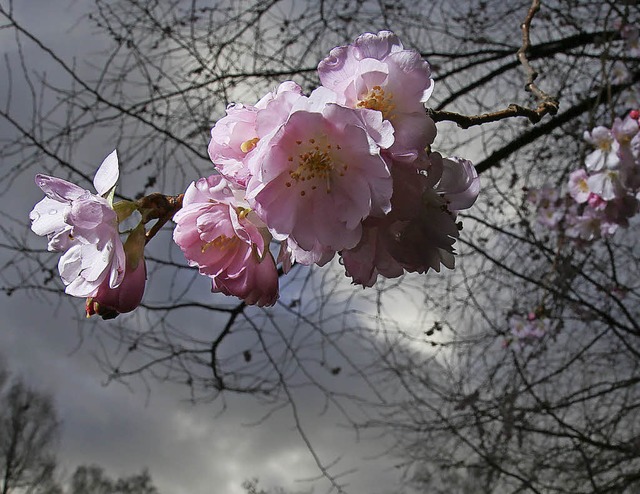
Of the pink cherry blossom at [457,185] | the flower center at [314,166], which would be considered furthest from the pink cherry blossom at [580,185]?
the flower center at [314,166]

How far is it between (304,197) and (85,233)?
0.22m

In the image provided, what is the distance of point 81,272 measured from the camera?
2.18 ft

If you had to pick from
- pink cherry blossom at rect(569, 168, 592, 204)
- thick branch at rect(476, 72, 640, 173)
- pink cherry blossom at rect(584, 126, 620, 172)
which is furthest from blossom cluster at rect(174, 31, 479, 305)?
thick branch at rect(476, 72, 640, 173)

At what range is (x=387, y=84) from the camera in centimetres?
67

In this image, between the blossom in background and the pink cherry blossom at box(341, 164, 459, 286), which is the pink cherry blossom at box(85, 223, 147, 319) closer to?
the blossom in background

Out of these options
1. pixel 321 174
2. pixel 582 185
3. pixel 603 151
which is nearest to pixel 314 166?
pixel 321 174

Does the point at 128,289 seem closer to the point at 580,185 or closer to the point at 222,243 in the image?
the point at 222,243

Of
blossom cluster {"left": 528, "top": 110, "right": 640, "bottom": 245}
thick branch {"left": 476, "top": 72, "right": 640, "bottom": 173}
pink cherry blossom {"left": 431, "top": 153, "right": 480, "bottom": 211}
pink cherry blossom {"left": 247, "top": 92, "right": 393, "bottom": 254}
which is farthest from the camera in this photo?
thick branch {"left": 476, "top": 72, "right": 640, "bottom": 173}

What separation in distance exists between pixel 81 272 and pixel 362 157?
0.99ft

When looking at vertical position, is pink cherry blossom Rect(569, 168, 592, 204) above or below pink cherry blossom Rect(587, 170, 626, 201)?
above

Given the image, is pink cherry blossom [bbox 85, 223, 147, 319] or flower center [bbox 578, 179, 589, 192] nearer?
pink cherry blossom [bbox 85, 223, 147, 319]

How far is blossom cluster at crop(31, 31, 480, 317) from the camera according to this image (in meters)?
0.61

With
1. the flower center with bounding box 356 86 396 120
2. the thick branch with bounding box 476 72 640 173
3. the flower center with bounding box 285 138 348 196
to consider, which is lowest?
the flower center with bounding box 285 138 348 196

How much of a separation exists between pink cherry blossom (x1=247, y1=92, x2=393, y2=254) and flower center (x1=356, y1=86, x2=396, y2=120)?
0.19 ft
